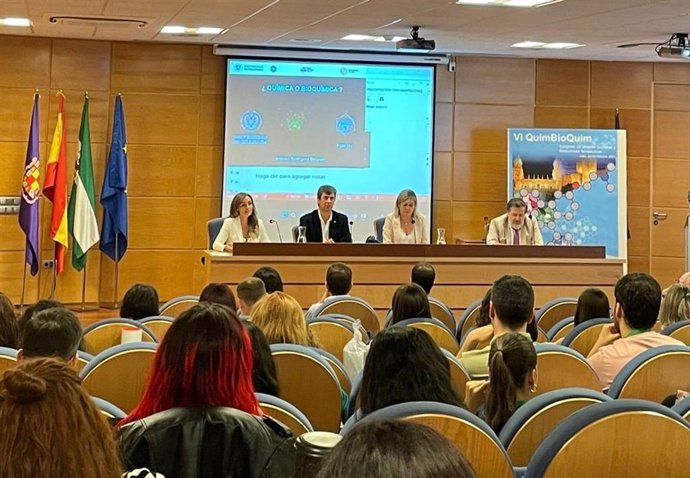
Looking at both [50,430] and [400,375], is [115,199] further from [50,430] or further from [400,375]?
[50,430]

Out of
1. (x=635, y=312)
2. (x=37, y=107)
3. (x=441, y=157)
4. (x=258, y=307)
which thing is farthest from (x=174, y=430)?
(x=441, y=157)

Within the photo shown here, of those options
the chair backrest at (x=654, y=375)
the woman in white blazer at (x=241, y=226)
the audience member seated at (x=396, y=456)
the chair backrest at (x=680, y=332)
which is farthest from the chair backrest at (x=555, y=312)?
the audience member seated at (x=396, y=456)

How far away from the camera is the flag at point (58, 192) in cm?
959

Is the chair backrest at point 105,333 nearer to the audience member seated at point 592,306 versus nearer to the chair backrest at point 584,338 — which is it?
the chair backrest at point 584,338

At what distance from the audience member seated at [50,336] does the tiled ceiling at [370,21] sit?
471 cm

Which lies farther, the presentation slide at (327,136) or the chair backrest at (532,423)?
the presentation slide at (327,136)

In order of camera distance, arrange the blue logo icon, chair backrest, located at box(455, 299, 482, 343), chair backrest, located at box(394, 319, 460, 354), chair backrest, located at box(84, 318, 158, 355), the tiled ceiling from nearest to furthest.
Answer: chair backrest, located at box(84, 318, 158, 355), chair backrest, located at box(394, 319, 460, 354), chair backrest, located at box(455, 299, 482, 343), the tiled ceiling, the blue logo icon

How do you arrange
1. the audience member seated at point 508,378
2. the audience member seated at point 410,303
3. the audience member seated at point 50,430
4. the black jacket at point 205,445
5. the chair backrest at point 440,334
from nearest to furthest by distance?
the audience member seated at point 50,430 → the black jacket at point 205,445 → the audience member seated at point 508,378 → the chair backrest at point 440,334 → the audience member seated at point 410,303

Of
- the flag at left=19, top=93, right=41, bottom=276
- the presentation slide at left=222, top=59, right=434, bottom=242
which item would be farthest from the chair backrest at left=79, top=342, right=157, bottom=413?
the presentation slide at left=222, top=59, right=434, bottom=242

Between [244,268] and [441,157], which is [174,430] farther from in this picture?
[441,157]

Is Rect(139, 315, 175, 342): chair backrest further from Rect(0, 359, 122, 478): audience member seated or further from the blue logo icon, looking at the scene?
the blue logo icon

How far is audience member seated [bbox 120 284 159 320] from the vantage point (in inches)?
192

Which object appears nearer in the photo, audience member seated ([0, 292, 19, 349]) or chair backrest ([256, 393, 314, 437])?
chair backrest ([256, 393, 314, 437])

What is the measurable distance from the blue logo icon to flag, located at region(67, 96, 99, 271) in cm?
292
